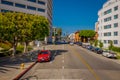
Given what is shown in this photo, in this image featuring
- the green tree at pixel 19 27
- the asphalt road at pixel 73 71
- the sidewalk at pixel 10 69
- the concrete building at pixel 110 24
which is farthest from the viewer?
the concrete building at pixel 110 24

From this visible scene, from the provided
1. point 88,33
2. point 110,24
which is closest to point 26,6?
point 110,24

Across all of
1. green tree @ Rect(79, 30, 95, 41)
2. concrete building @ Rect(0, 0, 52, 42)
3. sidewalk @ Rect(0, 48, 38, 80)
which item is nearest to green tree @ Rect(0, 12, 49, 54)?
sidewalk @ Rect(0, 48, 38, 80)

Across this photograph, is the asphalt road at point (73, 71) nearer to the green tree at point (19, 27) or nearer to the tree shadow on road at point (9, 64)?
the tree shadow on road at point (9, 64)

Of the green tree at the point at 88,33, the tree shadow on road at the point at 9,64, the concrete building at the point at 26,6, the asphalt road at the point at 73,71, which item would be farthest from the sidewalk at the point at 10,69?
the green tree at the point at 88,33

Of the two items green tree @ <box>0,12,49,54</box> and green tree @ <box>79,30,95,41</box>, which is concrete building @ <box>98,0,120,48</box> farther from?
green tree @ <box>79,30,95,41</box>

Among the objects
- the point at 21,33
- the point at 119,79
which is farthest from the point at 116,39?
the point at 119,79

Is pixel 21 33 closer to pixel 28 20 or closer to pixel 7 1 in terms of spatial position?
pixel 28 20

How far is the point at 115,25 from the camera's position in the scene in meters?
70.4

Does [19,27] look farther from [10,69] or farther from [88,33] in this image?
[88,33]

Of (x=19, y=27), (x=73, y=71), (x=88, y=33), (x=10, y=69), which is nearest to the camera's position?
(x=73, y=71)

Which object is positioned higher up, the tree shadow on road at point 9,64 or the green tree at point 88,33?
the green tree at point 88,33

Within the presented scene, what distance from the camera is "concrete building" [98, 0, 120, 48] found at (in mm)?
68625

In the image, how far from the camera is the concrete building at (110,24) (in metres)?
68.6

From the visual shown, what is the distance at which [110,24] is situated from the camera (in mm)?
75125
